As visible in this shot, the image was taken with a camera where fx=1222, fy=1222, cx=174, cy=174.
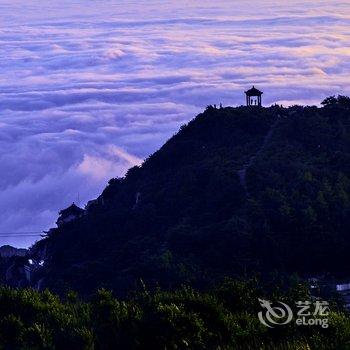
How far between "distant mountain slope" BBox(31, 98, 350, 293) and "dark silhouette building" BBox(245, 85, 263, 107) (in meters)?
1.14

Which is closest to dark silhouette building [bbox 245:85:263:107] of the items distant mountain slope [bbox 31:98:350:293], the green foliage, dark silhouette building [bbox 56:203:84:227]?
distant mountain slope [bbox 31:98:350:293]

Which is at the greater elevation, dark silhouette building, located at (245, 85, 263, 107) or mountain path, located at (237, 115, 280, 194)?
dark silhouette building, located at (245, 85, 263, 107)

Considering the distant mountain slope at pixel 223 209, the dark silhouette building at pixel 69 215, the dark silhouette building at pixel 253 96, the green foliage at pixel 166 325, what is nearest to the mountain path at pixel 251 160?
the distant mountain slope at pixel 223 209

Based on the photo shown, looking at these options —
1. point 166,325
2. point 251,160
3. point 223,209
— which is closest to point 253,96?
point 251,160

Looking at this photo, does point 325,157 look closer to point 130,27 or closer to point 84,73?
point 84,73

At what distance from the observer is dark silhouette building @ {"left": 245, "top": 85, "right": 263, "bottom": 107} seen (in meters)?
36.4

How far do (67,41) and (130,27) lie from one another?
1367 cm

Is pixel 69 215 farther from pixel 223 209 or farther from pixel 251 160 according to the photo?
pixel 223 209

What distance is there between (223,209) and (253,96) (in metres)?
10.0

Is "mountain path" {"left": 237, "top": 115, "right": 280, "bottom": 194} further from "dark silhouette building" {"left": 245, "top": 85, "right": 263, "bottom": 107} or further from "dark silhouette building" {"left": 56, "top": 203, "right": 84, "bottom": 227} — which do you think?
"dark silhouette building" {"left": 56, "top": 203, "right": 84, "bottom": 227}

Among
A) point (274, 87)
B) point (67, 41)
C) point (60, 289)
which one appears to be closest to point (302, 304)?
point (60, 289)

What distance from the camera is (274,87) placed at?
92312mm

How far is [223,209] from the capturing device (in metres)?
27.5

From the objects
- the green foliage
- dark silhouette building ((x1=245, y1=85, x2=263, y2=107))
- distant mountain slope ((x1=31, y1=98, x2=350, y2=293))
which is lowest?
the green foliage
